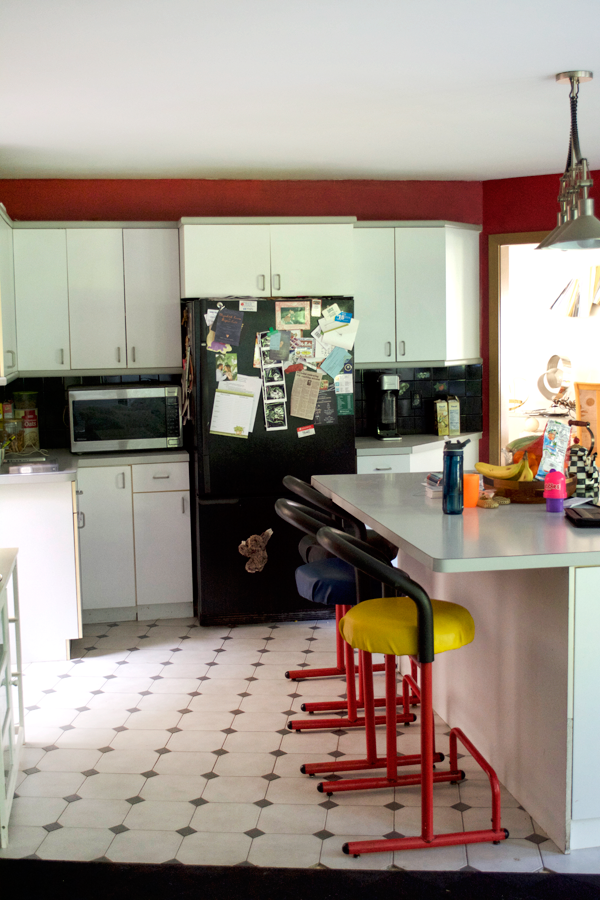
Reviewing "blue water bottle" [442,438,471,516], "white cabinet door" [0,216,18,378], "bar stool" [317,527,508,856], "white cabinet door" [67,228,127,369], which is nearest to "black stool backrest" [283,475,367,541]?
"blue water bottle" [442,438,471,516]

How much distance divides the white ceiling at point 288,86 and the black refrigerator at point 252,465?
0.83 metres

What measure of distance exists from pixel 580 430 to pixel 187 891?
3.77 metres

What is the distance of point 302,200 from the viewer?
4895 mm

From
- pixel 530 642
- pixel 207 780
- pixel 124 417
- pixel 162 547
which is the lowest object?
pixel 207 780

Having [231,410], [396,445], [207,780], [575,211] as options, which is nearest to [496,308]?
[396,445]

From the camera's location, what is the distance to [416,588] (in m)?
2.18

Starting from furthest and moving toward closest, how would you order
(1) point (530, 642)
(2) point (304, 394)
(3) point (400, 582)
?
(2) point (304, 394) < (1) point (530, 642) < (3) point (400, 582)

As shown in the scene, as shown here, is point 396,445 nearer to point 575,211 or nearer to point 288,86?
point 575,211

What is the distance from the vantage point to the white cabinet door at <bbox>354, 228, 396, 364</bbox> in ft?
15.6

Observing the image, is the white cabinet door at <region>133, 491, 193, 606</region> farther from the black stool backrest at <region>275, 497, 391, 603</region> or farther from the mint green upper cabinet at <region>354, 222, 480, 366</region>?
the black stool backrest at <region>275, 497, 391, 603</region>

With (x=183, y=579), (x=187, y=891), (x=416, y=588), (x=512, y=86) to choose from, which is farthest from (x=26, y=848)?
(x=512, y=86)

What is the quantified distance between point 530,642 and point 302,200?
→ 129 inches

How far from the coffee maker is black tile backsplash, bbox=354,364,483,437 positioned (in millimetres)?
252

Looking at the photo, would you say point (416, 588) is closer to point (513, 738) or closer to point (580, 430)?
point (513, 738)
